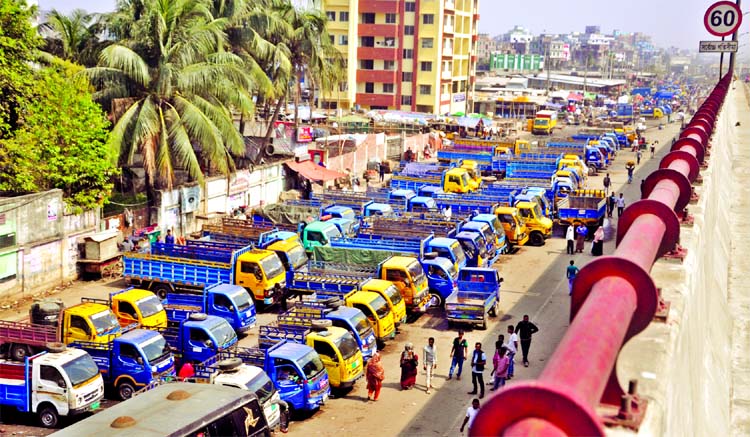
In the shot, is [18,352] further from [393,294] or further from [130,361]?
[393,294]

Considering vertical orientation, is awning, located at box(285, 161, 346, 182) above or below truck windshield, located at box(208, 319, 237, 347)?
above

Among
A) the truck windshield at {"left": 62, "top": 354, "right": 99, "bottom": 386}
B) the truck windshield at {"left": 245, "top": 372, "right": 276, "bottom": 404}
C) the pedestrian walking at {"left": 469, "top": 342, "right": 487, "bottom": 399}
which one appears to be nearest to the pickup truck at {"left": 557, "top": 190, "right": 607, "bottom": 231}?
the pedestrian walking at {"left": 469, "top": 342, "right": 487, "bottom": 399}

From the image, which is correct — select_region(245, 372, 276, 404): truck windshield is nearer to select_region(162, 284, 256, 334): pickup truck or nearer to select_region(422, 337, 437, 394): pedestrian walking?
select_region(422, 337, 437, 394): pedestrian walking

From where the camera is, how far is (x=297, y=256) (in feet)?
88.1

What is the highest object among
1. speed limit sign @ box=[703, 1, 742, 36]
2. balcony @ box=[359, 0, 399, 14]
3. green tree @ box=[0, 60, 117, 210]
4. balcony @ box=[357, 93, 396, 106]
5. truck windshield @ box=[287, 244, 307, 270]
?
balcony @ box=[359, 0, 399, 14]

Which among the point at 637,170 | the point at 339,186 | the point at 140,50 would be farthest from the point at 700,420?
the point at 637,170

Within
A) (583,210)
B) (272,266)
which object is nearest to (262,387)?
(272,266)

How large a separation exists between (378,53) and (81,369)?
6892 centimetres

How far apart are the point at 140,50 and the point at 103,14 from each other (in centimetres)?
418

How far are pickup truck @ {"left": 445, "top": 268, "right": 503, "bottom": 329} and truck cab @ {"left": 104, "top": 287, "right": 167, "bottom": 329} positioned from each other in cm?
774

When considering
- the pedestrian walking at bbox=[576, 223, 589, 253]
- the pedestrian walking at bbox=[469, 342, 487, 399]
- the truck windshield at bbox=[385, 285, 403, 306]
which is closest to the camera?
the pedestrian walking at bbox=[469, 342, 487, 399]

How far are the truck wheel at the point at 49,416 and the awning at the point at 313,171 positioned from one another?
26.2 meters

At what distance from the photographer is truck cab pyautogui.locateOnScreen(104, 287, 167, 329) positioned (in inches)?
826

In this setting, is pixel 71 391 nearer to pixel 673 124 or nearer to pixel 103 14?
pixel 103 14
